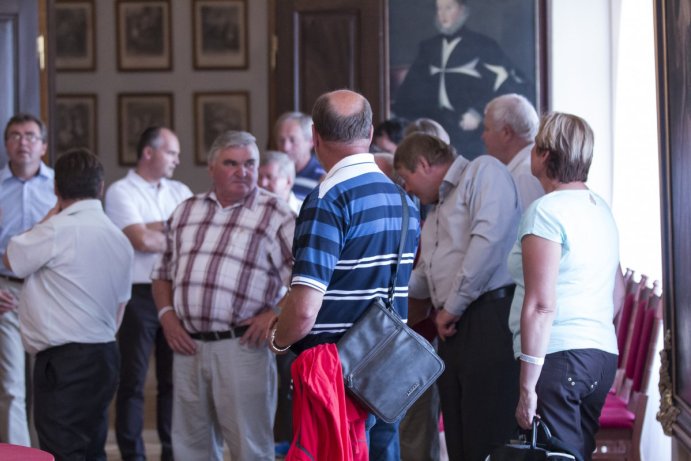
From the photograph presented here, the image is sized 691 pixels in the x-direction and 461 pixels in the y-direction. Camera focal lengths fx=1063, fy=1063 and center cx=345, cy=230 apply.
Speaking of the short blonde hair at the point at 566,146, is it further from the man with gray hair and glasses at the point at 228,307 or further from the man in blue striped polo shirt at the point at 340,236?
the man with gray hair and glasses at the point at 228,307

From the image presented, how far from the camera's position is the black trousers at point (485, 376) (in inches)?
161

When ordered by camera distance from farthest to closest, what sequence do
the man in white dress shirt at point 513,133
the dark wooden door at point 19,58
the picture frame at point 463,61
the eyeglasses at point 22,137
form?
the picture frame at point 463,61 < the dark wooden door at point 19,58 < the eyeglasses at point 22,137 < the man in white dress shirt at point 513,133

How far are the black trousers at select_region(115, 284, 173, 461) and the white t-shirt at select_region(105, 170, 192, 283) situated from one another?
0.13 metres

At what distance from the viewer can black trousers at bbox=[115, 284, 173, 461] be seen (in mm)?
5621

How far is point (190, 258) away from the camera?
14.1 feet

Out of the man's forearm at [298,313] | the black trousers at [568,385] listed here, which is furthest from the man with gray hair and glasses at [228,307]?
the black trousers at [568,385]

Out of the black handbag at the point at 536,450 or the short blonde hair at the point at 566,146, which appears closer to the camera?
the black handbag at the point at 536,450

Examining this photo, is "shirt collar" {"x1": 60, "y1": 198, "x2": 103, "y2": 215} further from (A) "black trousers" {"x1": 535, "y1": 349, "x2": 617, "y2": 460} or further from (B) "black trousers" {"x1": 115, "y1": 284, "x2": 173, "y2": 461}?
(A) "black trousers" {"x1": 535, "y1": 349, "x2": 617, "y2": 460}

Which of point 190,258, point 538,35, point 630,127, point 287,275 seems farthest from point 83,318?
point 538,35

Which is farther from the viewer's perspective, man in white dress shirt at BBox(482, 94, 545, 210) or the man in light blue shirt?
the man in light blue shirt

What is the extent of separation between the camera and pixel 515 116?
4559 millimetres

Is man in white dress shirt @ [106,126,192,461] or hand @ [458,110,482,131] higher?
hand @ [458,110,482,131]

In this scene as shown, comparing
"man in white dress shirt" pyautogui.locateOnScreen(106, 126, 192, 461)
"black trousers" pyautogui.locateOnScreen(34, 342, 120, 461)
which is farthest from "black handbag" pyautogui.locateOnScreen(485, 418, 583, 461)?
"man in white dress shirt" pyautogui.locateOnScreen(106, 126, 192, 461)

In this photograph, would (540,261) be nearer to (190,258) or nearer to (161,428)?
(190,258)
